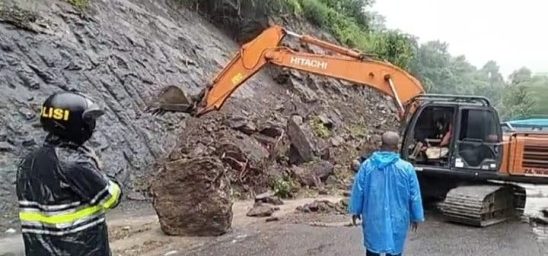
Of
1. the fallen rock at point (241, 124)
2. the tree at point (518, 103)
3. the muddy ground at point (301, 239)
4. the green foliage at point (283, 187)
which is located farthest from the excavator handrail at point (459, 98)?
the tree at point (518, 103)

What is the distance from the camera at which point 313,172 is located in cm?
1527

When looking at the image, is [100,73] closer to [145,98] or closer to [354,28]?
[145,98]

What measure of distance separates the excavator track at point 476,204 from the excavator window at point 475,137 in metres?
0.44

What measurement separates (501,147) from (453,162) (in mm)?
854

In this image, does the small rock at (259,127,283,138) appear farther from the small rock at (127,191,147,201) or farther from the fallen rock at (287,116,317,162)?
the small rock at (127,191,147,201)

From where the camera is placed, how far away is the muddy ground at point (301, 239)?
8.91 metres

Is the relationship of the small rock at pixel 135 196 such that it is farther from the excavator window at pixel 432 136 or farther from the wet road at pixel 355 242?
the excavator window at pixel 432 136

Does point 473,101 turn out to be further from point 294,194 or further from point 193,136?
point 193,136

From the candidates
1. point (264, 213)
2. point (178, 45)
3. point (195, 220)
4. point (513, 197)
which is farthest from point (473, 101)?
point (178, 45)

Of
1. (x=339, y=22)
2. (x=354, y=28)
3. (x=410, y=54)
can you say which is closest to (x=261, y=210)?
(x=339, y=22)

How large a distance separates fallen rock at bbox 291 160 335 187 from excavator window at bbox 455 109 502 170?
14.9 feet

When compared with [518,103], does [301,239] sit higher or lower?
higher

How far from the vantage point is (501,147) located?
11.0 m

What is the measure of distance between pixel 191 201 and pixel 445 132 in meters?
4.51
